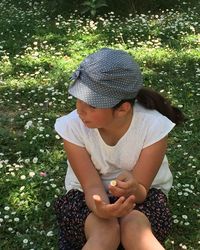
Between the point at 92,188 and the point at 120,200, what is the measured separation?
0.36 meters

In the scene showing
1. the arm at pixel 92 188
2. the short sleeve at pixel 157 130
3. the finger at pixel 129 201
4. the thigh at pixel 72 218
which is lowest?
the thigh at pixel 72 218

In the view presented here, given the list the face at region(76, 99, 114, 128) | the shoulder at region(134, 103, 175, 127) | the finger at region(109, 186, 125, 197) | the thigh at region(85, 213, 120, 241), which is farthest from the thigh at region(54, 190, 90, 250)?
the shoulder at region(134, 103, 175, 127)

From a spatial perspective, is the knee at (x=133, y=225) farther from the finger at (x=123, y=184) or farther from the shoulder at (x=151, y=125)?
the shoulder at (x=151, y=125)

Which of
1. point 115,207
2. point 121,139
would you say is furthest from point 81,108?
point 115,207

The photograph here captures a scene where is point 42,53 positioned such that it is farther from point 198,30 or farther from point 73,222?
point 73,222

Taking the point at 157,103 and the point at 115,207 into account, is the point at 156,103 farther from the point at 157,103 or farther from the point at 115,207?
the point at 115,207

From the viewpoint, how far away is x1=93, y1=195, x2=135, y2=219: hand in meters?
2.95

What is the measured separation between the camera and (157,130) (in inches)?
129

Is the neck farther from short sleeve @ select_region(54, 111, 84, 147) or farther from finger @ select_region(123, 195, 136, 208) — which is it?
finger @ select_region(123, 195, 136, 208)

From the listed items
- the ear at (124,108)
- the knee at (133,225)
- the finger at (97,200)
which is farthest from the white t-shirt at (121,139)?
the finger at (97,200)

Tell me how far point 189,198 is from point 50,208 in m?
1.13

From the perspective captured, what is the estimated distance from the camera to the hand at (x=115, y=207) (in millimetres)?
2948

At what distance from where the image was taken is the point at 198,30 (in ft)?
27.2

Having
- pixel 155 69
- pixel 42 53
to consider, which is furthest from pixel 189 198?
pixel 42 53
